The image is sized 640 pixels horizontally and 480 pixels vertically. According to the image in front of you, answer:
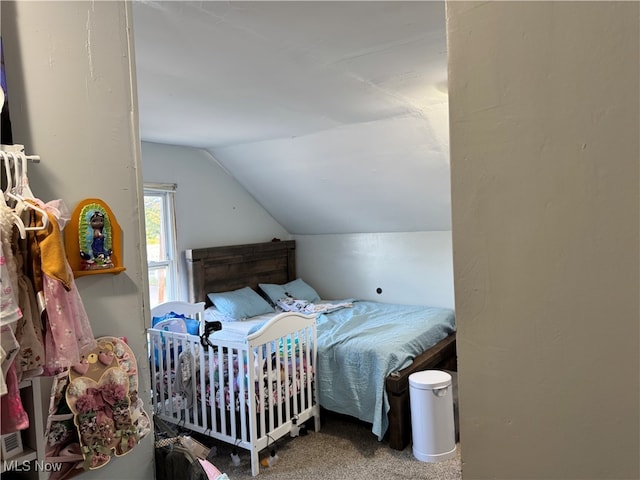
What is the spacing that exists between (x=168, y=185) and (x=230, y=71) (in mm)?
2044

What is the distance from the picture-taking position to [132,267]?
1.44 metres

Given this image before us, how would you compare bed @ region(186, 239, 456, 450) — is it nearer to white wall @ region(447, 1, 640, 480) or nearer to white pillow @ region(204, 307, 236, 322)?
white pillow @ region(204, 307, 236, 322)

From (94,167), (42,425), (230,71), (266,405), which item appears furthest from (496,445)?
(266,405)

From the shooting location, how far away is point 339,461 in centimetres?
281

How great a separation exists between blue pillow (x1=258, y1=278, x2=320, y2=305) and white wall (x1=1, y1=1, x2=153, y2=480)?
11.0 feet

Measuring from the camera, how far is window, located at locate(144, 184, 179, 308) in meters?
4.05

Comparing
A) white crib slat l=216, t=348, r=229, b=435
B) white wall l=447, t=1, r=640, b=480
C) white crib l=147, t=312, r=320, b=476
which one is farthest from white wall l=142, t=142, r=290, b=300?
white wall l=447, t=1, r=640, b=480

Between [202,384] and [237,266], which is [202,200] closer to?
[237,266]

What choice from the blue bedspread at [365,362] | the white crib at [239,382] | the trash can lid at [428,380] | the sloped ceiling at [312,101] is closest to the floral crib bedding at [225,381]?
the white crib at [239,382]

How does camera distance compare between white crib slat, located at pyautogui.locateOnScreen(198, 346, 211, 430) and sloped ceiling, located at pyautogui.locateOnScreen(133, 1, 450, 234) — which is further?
white crib slat, located at pyautogui.locateOnScreen(198, 346, 211, 430)

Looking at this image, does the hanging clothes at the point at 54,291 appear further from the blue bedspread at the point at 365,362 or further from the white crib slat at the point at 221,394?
the blue bedspread at the point at 365,362

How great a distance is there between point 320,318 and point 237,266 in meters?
1.12

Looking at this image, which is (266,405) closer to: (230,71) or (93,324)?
(93,324)

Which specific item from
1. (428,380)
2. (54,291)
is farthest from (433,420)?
(54,291)
